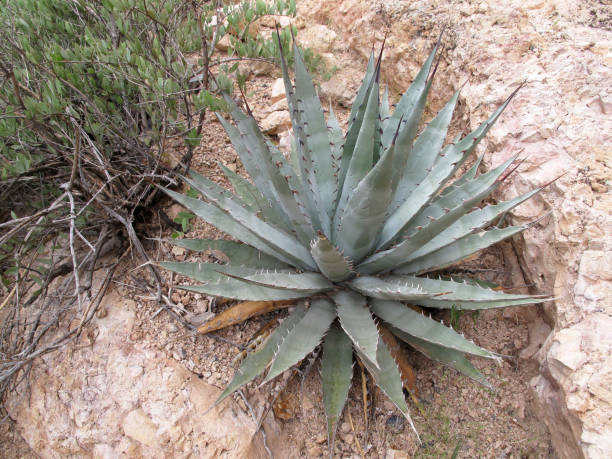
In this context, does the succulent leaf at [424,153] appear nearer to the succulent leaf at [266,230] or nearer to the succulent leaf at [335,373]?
the succulent leaf at [266,230]

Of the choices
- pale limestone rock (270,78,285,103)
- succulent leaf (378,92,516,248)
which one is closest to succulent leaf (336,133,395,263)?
succulent leaf (378,92,516,248)

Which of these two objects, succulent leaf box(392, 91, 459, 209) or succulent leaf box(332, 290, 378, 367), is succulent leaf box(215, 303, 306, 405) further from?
succulent leaf box(392, 91, 459, 209)

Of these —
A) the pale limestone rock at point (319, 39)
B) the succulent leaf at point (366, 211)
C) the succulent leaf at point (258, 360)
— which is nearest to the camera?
the succulent leaf at point (366, 211)

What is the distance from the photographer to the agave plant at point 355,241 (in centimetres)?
150

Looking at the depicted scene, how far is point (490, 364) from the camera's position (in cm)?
192

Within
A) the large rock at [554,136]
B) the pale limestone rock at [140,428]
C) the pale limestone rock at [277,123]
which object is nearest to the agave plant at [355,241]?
the large rock at [554,136]

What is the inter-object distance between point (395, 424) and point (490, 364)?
54cm

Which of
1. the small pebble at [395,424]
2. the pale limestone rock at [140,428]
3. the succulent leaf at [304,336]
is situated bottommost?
the small pebble at [395,424]

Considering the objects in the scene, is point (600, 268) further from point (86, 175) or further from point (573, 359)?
point (86, 175)

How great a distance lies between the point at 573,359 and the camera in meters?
1.52

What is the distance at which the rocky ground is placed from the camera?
163cm

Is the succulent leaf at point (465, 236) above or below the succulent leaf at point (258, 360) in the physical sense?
above

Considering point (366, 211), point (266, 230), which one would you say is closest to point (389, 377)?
point (366, 211)

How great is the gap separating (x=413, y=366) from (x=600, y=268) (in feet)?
2.93
